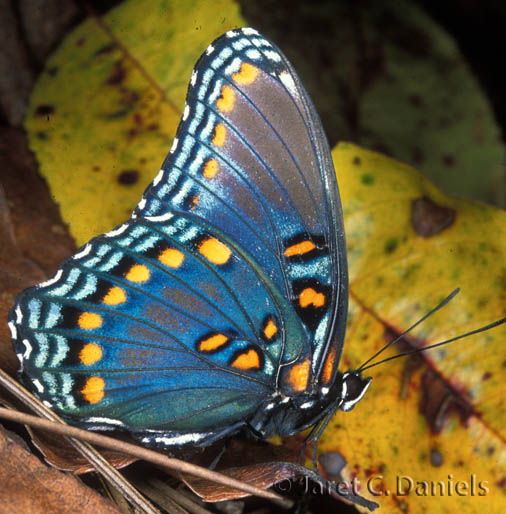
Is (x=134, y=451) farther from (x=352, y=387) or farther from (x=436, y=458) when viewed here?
(x=436, y=458)

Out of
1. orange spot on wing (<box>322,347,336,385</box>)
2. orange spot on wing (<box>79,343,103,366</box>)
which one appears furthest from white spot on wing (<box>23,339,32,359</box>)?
orange spot on wing (<box>322,347,336,385</box>)

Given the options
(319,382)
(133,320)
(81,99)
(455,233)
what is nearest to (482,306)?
(455,233)

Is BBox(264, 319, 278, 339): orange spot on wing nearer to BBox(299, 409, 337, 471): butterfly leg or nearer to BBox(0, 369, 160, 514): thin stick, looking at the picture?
BBox(299, 409, 337, 471): butterfly leg

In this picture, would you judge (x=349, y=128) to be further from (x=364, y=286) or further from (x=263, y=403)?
(x=263, y=403)

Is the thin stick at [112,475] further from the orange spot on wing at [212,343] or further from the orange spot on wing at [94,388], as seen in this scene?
the orange spot on wing at [212,343]

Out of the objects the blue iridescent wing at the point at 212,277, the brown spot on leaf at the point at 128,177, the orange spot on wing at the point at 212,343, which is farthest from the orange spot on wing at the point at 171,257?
the brown spot on leaf at the point at 128,177

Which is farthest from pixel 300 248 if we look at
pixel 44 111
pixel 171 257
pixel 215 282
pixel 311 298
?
pixel 44 111
